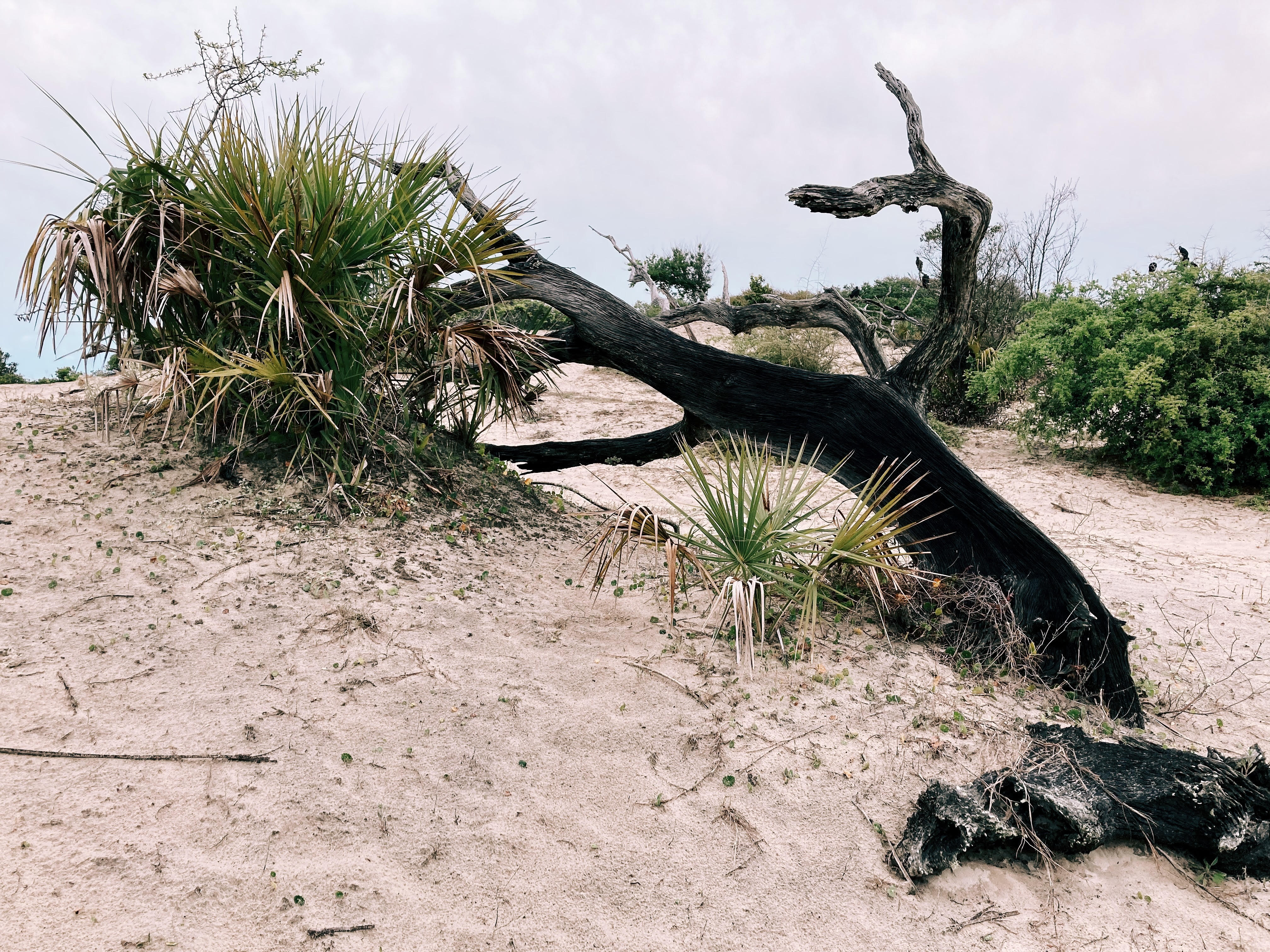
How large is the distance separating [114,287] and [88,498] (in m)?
1.33

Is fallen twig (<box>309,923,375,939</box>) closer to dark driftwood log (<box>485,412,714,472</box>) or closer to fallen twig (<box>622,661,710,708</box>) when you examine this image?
fallen twig (<box>622,661,710,708</box>)

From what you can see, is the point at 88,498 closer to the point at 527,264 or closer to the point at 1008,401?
the point at 527,264

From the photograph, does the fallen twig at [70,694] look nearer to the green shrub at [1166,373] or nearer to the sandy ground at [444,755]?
the sandy ground at [444,755]

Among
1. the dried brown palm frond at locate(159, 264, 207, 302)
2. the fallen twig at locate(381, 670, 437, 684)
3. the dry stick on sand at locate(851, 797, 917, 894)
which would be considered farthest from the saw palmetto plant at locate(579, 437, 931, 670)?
the dried brown palm frond at locate(159, 264, 207, 302)

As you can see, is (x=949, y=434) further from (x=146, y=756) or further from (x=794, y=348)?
(x=146, y=756)

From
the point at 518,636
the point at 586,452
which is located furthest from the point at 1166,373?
the point at 518,636

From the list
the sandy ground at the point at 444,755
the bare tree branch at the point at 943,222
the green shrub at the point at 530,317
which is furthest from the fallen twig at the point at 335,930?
the bare tree branch at the point at 943,222

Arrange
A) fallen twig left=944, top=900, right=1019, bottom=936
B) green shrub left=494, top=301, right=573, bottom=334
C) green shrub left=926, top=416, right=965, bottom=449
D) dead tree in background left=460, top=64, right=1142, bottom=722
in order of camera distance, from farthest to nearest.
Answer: green shrub left=926, top=416, right=965, bottom=449 → green shrub left=494, top=301, right=573, bottom=334 → dead tree in background left=460, top=64, right=1142, bottom=722 → fallen twig left=944, top=900, right=1019, bottom=936

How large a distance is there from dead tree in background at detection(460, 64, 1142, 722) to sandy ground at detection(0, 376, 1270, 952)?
0.61 meters

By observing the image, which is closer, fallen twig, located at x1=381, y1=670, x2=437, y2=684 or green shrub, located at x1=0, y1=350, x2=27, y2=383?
fallen twig, located at x1=381, y1=670, x2=437, y2=684

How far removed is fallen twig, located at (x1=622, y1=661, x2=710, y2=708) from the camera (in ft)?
13.9

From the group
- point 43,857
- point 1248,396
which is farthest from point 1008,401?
point 43,857

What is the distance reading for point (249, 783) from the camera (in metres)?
3.48

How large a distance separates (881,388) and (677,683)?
2.47 metres
